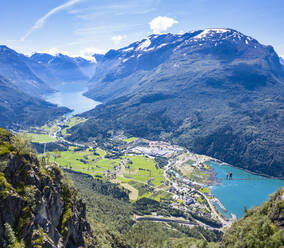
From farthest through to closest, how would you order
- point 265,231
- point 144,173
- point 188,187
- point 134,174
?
1. point 144,173
2. point 134,174
3. point 188,187
4. point 265,231

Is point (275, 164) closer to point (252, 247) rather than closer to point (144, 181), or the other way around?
point (144, 181)

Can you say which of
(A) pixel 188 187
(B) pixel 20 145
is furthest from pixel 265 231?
A: (A) pixel 188 187

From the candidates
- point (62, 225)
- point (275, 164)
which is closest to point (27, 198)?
point (62, 225)

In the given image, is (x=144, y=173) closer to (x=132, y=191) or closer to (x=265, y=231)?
(x=132, y=191)

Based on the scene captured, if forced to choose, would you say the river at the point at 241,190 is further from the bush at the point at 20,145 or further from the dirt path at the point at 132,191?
the bush at the point at 20,145

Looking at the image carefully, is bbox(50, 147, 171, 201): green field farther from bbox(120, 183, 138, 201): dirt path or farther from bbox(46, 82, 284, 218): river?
bbox(46, 82, 284, 218): river

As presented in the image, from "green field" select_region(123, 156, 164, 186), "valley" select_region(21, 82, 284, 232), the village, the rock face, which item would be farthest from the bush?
"green field" select_region(123, 156, 164, 186)

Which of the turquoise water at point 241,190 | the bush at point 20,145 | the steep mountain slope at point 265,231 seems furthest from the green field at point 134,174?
the bush at point 20,145
